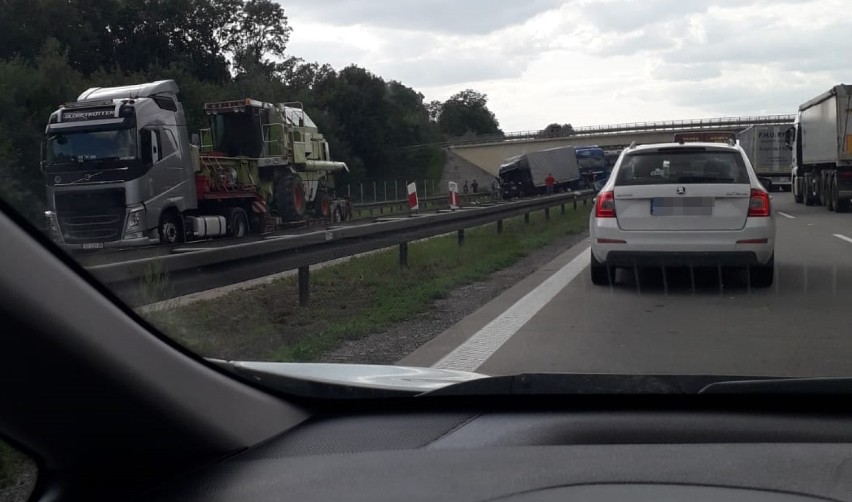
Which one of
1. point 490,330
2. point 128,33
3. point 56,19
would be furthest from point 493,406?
point 490,330

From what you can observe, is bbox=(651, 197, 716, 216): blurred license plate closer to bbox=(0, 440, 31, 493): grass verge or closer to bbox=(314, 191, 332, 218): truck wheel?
bbox=(314, 191, 332, 218): truck wheel

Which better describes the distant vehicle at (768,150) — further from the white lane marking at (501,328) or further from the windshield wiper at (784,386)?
the windshield wiper at (784,386)

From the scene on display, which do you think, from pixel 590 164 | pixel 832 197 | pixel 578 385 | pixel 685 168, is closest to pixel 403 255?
pixel 685 168

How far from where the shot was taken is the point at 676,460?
2461mm

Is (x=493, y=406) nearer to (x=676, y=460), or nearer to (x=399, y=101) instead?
(x=676, y=460)

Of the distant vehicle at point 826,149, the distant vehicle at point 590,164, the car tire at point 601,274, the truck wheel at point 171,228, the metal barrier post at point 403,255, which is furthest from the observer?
the distant vehicle at point 590,164

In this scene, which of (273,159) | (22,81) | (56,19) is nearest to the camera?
(22,81)

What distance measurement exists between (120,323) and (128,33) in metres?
2.73

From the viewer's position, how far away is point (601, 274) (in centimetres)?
1061

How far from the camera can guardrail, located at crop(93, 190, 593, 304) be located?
4.16 m

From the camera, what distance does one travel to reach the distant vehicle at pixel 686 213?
977cm

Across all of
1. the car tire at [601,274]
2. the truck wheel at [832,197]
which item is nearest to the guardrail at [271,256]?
the car tire at [601,274]

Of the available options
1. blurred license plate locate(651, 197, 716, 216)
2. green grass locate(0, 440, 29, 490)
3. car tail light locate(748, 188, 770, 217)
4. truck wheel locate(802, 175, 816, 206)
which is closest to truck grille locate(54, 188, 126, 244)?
green grass locate(0, 440, 29, 490)

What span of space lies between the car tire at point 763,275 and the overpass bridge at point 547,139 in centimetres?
363
